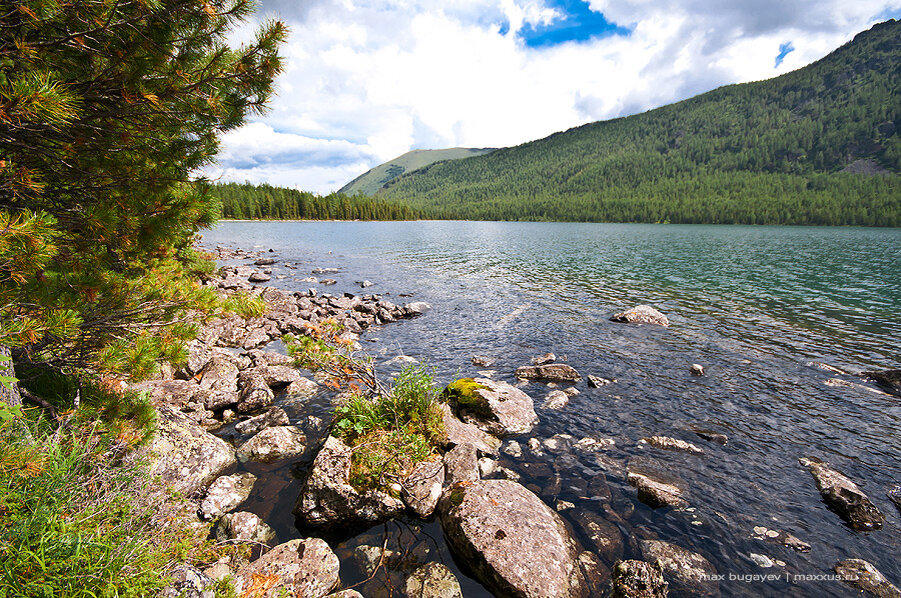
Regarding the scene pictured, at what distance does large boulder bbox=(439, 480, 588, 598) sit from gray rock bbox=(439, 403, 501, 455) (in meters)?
1.64

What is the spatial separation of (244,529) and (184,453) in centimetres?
270

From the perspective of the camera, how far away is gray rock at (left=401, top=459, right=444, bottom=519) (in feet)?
24.3

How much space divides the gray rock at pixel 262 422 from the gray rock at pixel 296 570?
4.71 metres

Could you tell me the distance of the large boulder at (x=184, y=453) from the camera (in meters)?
7.42

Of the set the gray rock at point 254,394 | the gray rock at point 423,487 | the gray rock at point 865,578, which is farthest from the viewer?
the gray rock at point 254,394

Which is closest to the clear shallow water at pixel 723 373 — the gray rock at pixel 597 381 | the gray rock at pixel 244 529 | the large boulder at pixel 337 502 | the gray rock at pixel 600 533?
the gray rock at pixel 597 381

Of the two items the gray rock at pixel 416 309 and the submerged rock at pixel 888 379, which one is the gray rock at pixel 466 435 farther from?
the submerged rock at pixel 888 379

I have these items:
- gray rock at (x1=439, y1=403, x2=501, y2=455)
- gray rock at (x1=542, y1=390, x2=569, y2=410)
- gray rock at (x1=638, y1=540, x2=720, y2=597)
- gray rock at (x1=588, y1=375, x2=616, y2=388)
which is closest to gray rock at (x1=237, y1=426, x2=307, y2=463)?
gray rock at (x1=439, y1=403, x2=501, y2=455)

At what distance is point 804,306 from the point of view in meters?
26.3

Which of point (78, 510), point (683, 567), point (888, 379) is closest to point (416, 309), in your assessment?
point (683, 567)

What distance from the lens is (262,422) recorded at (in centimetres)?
1057

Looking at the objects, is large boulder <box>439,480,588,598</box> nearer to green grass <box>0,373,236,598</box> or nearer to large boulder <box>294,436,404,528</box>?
large boulder <box>294,436,404,528</box>

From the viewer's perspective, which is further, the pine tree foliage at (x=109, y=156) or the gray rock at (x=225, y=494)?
the gray rock at (x=225, y=494)

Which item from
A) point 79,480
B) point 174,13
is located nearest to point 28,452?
point 79,480
